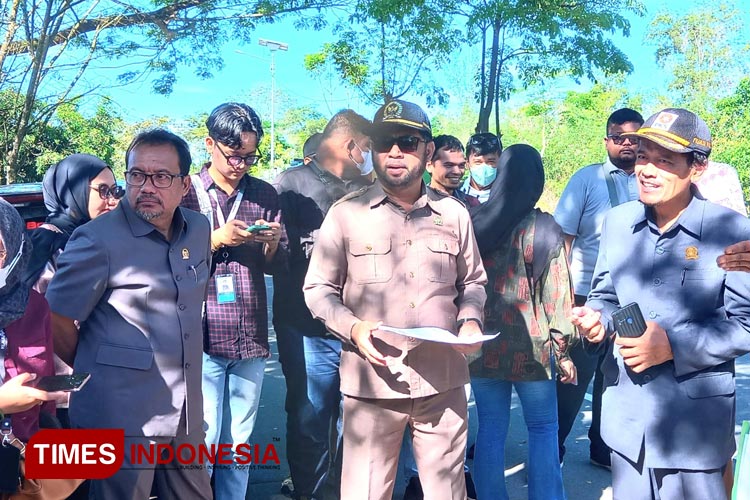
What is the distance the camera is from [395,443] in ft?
8.07

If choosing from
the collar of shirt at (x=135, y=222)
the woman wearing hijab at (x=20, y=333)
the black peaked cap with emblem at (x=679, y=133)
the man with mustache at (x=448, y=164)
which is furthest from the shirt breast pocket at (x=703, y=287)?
the woman wearing hijab at (x=20, y=333)

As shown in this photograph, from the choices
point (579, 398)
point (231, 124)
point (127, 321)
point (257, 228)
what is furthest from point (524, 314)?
point (127, 321)

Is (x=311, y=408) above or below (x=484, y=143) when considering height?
below

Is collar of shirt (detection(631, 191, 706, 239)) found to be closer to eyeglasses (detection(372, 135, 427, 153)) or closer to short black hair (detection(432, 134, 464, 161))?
eyeglasses (detection(372, 135, 427, 153))

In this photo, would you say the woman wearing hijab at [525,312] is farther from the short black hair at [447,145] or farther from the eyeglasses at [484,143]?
the eyeglasses at [484,143]

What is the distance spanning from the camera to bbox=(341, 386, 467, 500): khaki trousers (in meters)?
2.41

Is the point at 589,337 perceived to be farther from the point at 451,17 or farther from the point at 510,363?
the point at 451,17

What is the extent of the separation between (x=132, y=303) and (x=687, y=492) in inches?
81.7

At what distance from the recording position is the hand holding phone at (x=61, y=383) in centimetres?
179

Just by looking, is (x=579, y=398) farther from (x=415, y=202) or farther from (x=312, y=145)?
(x=312, y=145)

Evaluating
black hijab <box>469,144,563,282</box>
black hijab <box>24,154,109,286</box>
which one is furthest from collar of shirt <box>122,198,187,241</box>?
black hijab <box>469,144,563,282</box>

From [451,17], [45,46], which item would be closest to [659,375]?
[45,46]

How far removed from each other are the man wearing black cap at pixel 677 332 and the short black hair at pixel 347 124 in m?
1.95

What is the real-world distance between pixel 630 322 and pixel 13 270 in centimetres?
201
